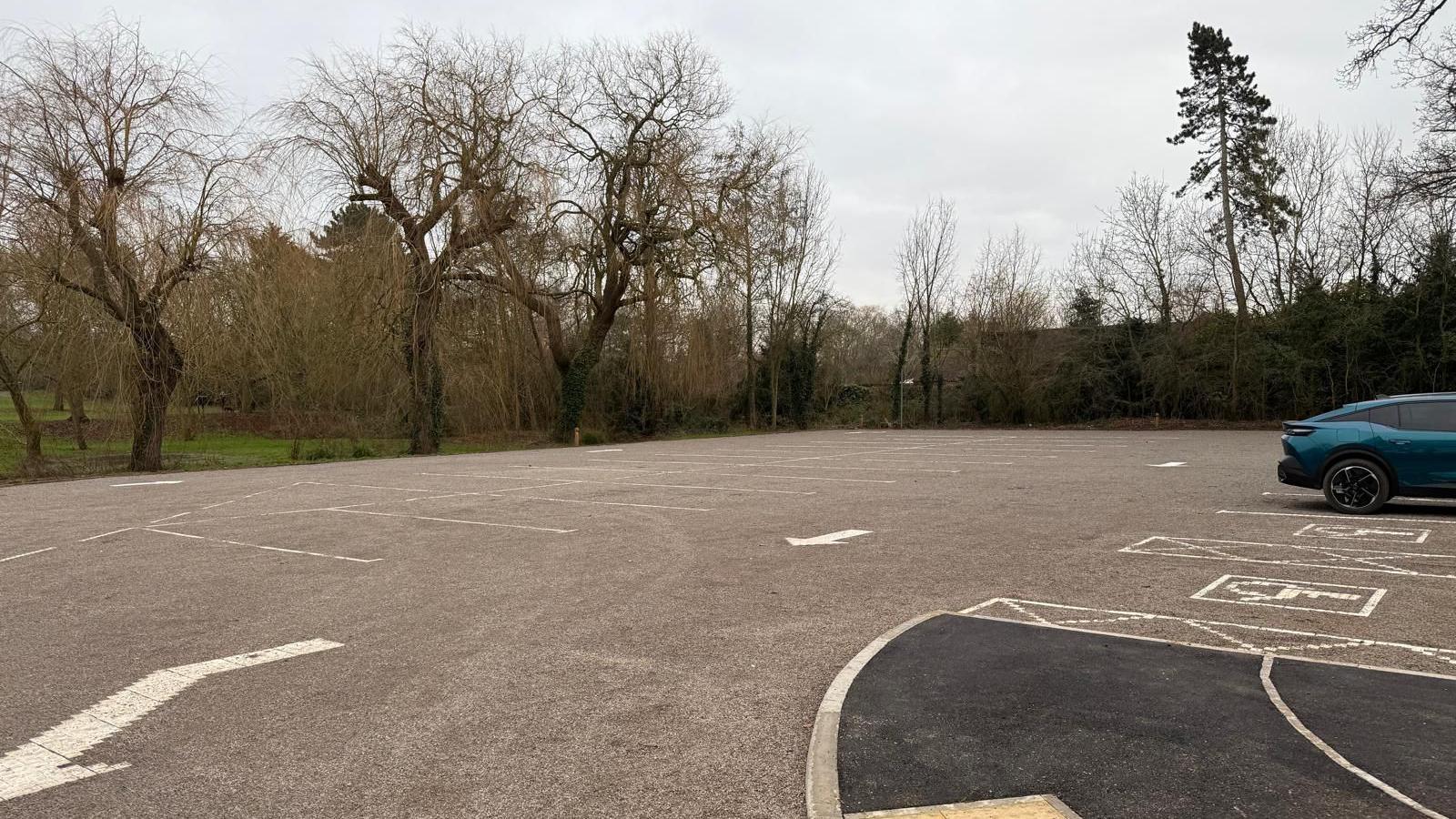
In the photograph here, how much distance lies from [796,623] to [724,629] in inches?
20.8

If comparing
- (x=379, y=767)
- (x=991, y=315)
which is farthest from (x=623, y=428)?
(x=379, y=767)

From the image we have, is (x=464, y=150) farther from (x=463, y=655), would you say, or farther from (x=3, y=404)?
(x=463, y=655)

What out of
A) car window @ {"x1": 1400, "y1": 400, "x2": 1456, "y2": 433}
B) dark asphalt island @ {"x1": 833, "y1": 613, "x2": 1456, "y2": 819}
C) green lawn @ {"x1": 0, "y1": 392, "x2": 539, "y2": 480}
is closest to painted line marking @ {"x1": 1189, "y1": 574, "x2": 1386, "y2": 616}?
dark asphalt island @ {"x1": 833, "y1": 613, "x2": 1456, "y2": 819}

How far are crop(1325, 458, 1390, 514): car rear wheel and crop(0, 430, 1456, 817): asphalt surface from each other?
335mm

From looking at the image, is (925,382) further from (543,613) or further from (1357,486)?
(543,613)

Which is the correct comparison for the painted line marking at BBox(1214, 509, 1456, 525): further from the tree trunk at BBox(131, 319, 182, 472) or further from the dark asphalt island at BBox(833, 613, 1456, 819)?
the tree trunk at BBox(131, 319, 182, 472)

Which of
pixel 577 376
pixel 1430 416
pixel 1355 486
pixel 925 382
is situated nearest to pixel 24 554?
pixel 1355 486

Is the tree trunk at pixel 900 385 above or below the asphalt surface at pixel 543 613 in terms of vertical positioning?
above

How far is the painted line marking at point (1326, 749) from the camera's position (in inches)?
133

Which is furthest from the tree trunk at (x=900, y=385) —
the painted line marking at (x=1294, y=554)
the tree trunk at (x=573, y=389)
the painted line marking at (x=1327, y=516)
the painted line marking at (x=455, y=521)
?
the painted line marking at (x=1294, y=554)

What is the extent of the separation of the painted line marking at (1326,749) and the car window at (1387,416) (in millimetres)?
7932

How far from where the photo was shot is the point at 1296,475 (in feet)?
38.8

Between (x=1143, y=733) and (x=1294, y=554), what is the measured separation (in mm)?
5878

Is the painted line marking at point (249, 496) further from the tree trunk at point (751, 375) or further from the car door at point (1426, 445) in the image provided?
the tree trunk at point (751, 375)
